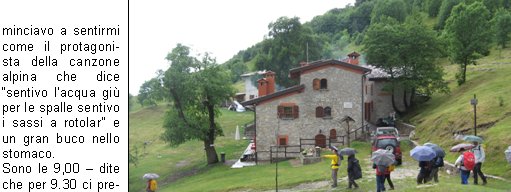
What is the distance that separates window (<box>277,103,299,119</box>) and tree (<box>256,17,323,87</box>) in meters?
27.3

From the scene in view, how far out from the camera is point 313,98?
4506 cm

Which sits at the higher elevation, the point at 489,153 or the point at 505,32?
the point at 505,32

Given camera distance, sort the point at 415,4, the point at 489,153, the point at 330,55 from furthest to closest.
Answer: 1. the point at 415,4
2. the point at 330,55
3. the point at 489,153

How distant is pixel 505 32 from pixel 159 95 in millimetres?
47585

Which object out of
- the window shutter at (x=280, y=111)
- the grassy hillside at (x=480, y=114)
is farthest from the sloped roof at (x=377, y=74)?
the window shutter at (x=280, y=111)

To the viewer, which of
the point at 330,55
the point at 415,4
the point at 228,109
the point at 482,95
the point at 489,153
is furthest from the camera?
the point at 415,4

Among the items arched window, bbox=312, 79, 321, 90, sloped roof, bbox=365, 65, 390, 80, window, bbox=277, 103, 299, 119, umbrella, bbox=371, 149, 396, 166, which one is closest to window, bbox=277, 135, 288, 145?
A: window, bbox=277, 103, 299, 119

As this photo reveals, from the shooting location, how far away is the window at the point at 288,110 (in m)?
44.9

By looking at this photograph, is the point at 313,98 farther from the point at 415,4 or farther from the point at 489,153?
the point at 415,4

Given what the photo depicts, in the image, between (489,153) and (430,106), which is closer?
(489,153)

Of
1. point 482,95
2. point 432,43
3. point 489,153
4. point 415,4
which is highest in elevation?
point 415,4

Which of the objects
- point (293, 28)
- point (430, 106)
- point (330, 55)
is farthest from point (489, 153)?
point (330, 55)

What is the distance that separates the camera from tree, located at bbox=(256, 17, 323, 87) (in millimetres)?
72144

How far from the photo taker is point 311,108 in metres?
45.1
